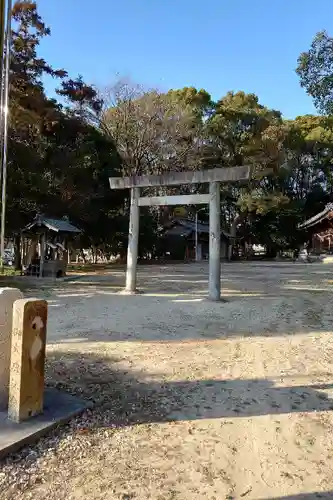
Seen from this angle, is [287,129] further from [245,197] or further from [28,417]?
[28,417]

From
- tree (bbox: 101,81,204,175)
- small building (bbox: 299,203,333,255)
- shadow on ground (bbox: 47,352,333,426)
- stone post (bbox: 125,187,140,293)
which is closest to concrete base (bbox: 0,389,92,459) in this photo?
shadow on ground (bbox: 47,352,333,426)

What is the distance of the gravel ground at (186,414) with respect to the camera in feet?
7.95

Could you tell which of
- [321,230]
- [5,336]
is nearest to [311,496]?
[5,336]

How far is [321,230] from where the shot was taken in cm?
3462

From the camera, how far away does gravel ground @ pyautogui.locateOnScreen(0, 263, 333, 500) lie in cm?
242

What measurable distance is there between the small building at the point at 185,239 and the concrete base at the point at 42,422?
2882 cm

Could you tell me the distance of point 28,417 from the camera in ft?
9.92

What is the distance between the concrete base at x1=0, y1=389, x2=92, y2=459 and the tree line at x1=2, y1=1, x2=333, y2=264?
9912 millimetres

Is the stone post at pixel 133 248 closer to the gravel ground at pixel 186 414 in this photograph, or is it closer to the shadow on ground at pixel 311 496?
the gravel ground at pixel 186 414

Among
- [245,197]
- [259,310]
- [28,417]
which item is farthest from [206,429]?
[245,197]

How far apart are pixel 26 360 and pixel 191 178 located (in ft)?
25.5

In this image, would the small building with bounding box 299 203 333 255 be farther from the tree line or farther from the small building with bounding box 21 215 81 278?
the small building with bounding box 21 215 81 278

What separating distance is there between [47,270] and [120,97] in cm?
1499

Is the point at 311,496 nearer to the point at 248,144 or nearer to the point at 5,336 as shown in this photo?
the point at 5,336
